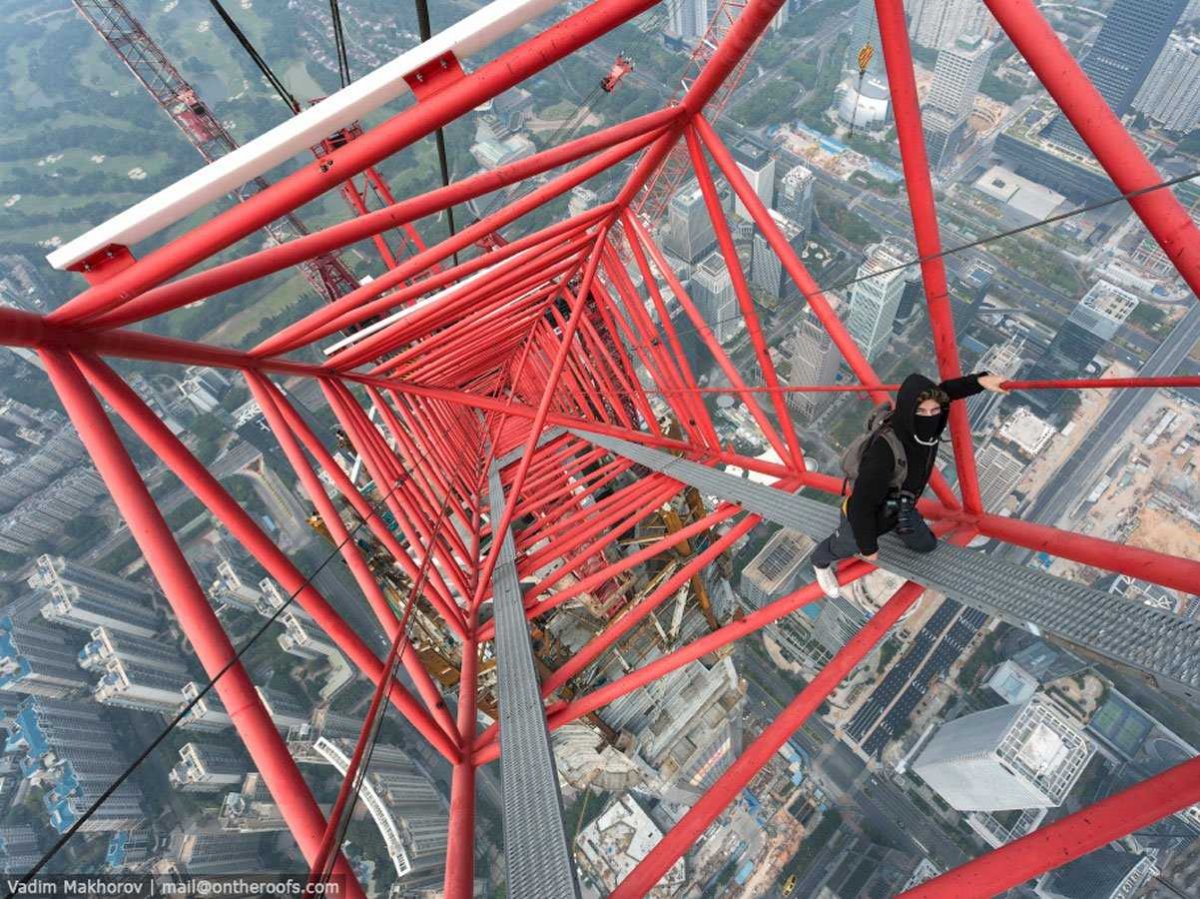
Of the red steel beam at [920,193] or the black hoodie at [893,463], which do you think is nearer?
the red steel beam at [920,193]

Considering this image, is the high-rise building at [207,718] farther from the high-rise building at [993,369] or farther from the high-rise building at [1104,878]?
the high-rise building at [993,369]

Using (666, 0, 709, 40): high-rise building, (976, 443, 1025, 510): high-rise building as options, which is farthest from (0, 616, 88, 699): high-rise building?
(666, 0, 709, 40): high-rise building

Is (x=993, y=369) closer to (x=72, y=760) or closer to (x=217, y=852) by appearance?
(x=217, y=852)

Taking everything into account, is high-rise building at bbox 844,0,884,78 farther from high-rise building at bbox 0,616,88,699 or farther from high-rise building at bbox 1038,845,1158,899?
high-rise building at bbox 0,616,88,699

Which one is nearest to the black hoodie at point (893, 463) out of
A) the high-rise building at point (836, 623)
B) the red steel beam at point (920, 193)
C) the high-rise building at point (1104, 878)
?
the red steel beam at point (920, 193)

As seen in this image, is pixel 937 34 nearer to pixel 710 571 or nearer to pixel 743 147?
pixel 743 147
